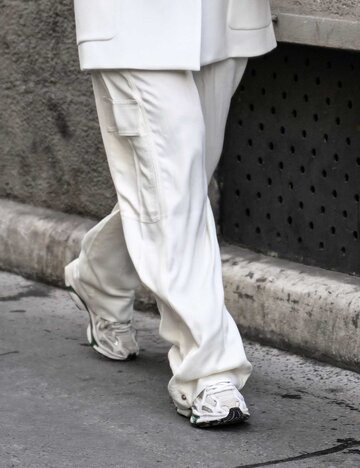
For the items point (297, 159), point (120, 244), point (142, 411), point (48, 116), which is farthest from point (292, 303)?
point (48, 116)

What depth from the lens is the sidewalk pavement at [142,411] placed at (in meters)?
3.54

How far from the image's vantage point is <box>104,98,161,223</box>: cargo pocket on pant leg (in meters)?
3.73

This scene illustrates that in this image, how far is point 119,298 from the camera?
4375 mm

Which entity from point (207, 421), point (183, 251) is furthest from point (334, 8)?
point (207, 421)

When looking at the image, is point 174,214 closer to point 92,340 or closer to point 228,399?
point 228,399

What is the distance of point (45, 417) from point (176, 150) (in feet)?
2.81

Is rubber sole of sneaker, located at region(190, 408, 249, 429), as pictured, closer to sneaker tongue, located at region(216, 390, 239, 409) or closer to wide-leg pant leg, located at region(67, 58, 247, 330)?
sneaker tongue, located at region(216, 390, 239, 409)

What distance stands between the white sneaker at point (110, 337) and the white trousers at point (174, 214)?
23.9 inches

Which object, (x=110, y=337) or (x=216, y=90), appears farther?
(x=110, y=337)

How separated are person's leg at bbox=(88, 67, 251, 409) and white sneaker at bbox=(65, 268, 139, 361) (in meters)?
0.63

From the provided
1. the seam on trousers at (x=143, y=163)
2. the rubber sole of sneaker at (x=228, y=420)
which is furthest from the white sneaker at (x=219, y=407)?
the seam on trousers at (x=143, y=163)

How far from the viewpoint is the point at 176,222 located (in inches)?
147

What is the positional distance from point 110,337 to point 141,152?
0.89 meters

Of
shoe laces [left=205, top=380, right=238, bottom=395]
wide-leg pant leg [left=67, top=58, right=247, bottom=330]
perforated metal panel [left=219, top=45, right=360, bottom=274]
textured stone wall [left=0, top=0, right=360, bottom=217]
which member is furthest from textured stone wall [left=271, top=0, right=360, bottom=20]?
shoe laces [left=205, top=380, right=238, bottom=395]
